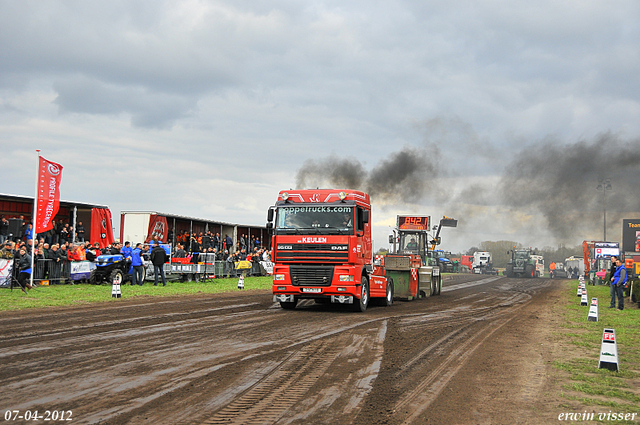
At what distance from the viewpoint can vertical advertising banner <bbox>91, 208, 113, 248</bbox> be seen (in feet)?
84.2

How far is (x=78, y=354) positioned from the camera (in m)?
8.00

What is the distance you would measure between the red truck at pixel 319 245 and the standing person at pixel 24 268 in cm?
881

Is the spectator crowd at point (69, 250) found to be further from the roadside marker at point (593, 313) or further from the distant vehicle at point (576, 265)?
the distant vehicle at point (576, 265)

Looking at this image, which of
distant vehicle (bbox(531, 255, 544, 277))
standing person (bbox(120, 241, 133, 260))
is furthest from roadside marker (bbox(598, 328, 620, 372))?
distant vehicle (bbox(531, 255, 544, 277))

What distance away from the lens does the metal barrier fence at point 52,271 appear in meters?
19.4

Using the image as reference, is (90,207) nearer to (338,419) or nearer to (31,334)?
(31,334)

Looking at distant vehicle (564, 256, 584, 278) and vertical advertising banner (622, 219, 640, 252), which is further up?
vertical advertising banner (622, 219, 640, 252)

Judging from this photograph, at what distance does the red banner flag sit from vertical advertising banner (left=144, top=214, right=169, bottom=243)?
6.01 metres

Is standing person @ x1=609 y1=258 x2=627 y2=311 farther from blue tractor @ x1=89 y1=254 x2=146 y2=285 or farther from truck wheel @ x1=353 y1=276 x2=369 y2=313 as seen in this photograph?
blue tractor @ x1=89 y1=254 x2=146 y2=285

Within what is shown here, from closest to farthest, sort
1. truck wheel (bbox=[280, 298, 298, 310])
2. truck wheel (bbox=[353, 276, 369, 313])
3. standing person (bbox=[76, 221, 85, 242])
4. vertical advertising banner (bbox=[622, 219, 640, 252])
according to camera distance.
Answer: truck wheel (bbox=[353, 276, 369, 313])
truck wheel (bbox=[280, 298, 298, 310])
standing person (bbox=[76, 221, 85, 242])
vertical advertising banner (bbox=[622, 219, 640, 252])

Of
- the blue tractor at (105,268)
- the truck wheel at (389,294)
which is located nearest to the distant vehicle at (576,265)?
the truck wheel at (389,294)

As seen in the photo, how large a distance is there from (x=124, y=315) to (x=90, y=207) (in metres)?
14.5

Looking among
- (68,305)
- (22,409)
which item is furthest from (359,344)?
(68,305)

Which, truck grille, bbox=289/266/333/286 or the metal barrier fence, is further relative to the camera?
the metal barrier fence
